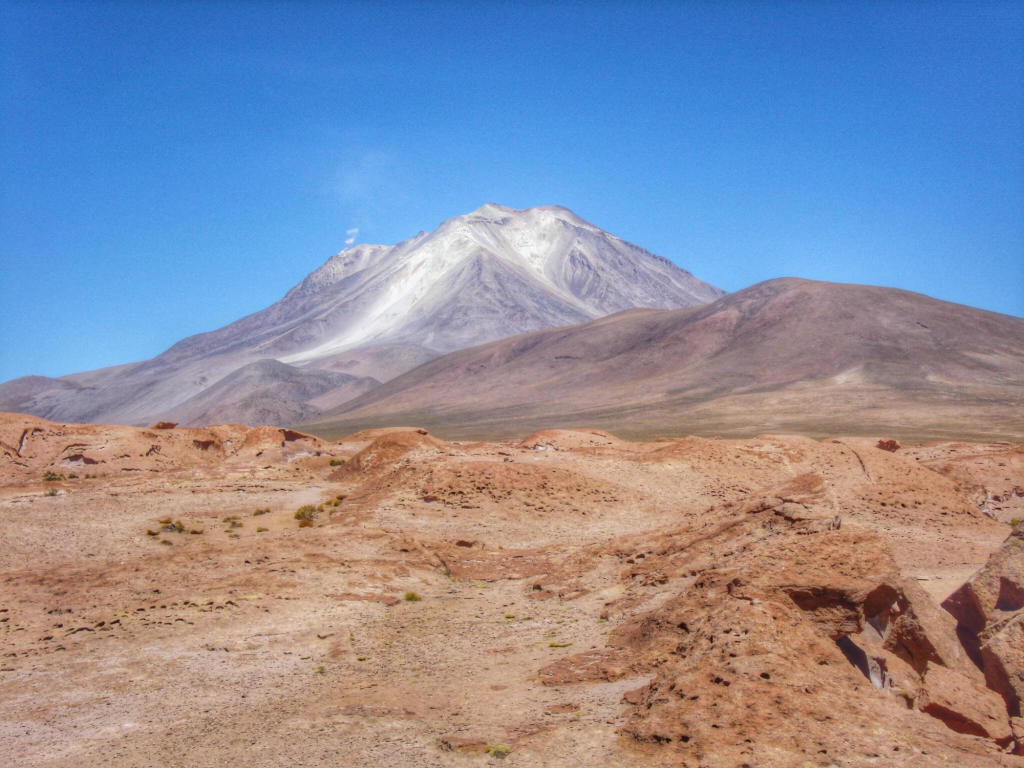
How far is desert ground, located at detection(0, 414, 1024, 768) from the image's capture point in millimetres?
6379

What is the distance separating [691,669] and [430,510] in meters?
11.9

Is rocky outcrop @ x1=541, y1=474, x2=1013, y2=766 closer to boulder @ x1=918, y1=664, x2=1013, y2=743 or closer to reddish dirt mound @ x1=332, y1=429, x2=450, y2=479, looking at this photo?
boulder @ x1=918, y1=664, x2=1013, y2=743

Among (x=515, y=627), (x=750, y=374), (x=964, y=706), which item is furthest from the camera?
(x=750, y=374)

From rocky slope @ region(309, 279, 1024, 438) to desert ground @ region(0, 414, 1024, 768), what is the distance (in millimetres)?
50611

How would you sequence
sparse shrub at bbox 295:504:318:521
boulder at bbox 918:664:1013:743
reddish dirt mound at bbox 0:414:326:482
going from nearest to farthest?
1. boulder at bbox 918:664:1013:743
2. sparse shrub at bbox 295:504:318:521
3. reddish dirt mound at bbox 0:414:326:482

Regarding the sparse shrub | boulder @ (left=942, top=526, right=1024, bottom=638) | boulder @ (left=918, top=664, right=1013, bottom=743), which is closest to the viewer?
boulder @ (left=918, top=664, right=1013, bottom=743)

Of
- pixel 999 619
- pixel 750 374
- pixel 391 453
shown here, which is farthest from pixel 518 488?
pixel 750 374

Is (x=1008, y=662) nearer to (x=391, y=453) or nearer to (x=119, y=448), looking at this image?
(x=391, y=453)

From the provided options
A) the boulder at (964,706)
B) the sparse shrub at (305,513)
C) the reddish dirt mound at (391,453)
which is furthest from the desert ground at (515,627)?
the reddish dirt mound at (391,453)

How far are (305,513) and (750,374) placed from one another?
83.6m

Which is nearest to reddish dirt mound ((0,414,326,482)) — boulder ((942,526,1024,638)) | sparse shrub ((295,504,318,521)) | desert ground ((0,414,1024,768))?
desert ground ((0,414,1024,768))

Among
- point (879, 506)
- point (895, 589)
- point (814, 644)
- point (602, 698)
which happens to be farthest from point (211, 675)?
point (879, 506)

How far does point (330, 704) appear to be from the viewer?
7.86m

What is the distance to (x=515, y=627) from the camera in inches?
416
